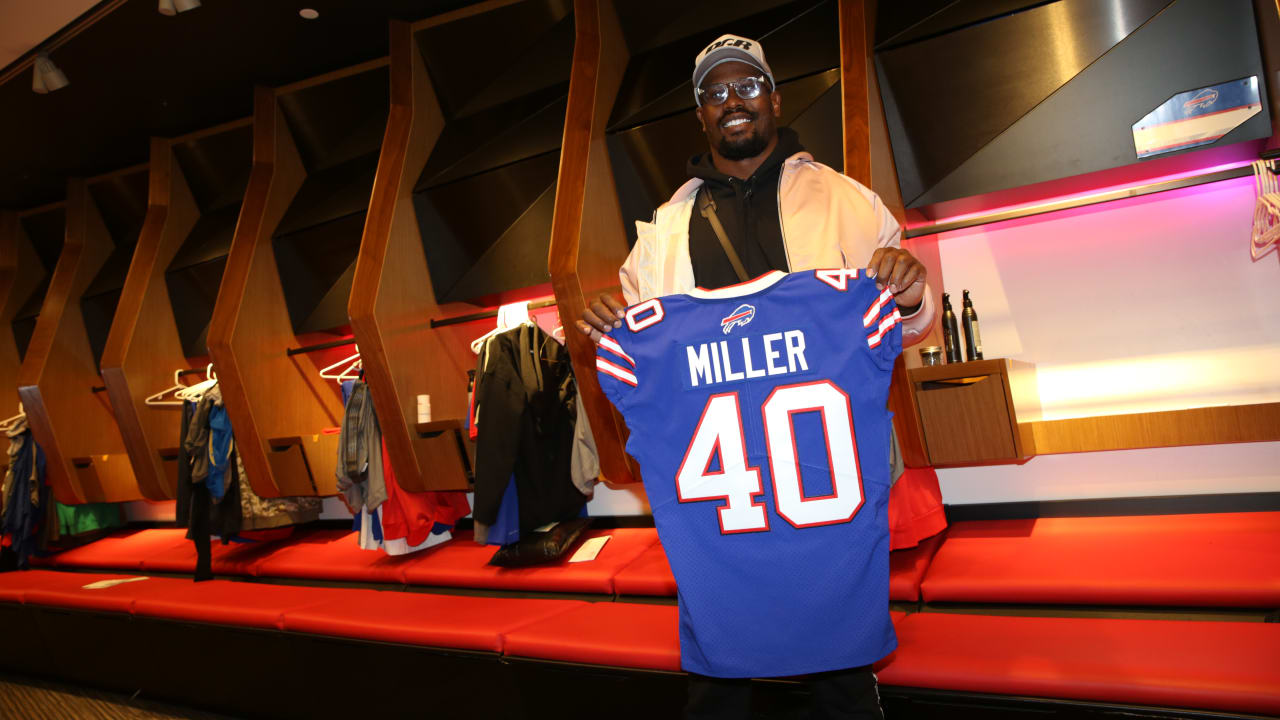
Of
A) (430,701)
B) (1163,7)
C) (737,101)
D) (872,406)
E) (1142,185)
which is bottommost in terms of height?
(430,701)

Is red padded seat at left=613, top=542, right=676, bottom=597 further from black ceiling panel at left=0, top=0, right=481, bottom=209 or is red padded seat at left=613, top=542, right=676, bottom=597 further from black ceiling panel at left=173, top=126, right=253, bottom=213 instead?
black ceiling panel at left=173, top=126, right=253, bottom=213

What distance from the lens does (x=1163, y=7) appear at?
2467 millimetres

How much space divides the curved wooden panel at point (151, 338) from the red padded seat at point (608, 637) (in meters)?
3.45

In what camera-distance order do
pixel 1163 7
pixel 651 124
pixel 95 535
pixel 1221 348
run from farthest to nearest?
pixel 95 535 < pixel 651 124 < pixel 1221 348 < pixel 1163 7

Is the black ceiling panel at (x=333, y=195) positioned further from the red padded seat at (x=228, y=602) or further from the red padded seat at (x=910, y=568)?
the red padded seat at (x=910, y=568)

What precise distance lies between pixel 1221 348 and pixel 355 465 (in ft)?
11.9

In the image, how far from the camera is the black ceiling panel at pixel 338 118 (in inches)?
175

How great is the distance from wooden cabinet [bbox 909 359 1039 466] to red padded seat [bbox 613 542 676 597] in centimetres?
104

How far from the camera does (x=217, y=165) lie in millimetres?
5203

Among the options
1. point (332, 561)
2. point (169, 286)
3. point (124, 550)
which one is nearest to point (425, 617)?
point (332, 561)

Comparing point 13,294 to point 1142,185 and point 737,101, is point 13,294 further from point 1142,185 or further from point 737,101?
point 1142,185

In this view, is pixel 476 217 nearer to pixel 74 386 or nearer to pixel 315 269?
pixel 315 269

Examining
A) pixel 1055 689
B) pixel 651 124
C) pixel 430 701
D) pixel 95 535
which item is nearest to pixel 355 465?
pixel 430 701

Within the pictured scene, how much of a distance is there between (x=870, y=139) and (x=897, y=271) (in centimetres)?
130
